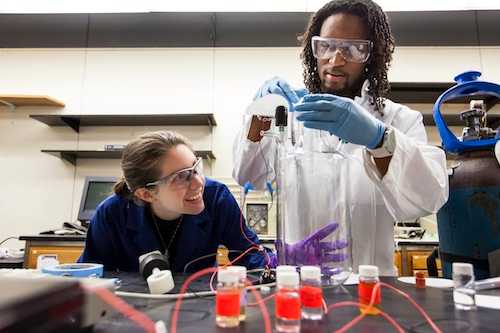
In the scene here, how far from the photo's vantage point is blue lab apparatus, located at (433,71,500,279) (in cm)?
73

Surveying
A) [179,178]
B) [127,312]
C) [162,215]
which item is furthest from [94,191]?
[127,312]

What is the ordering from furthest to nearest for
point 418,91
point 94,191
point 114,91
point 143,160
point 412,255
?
point 114,91 → point 418,91 → point 94,191 → point 412,255 → point 143,160

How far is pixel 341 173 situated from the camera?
83 centimetres

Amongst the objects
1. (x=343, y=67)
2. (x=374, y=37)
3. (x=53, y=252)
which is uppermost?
(x=374, y=37)

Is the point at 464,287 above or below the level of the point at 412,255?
above

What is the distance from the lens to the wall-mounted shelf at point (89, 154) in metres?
2.70

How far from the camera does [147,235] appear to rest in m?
1.10

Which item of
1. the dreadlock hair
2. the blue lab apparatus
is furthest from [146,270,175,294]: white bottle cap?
the dreadlock hair

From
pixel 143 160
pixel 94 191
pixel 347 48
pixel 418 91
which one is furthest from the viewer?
pixel 418 91

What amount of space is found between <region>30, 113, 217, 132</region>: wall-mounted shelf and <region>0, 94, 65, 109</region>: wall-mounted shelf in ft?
0.47

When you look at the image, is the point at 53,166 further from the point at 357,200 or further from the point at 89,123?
the point at 357,200

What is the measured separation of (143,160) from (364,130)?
740mm

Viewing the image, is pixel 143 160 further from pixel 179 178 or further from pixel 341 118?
pixel 341 118

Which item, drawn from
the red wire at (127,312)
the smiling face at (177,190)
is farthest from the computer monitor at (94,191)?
the red wire at (127,312)
